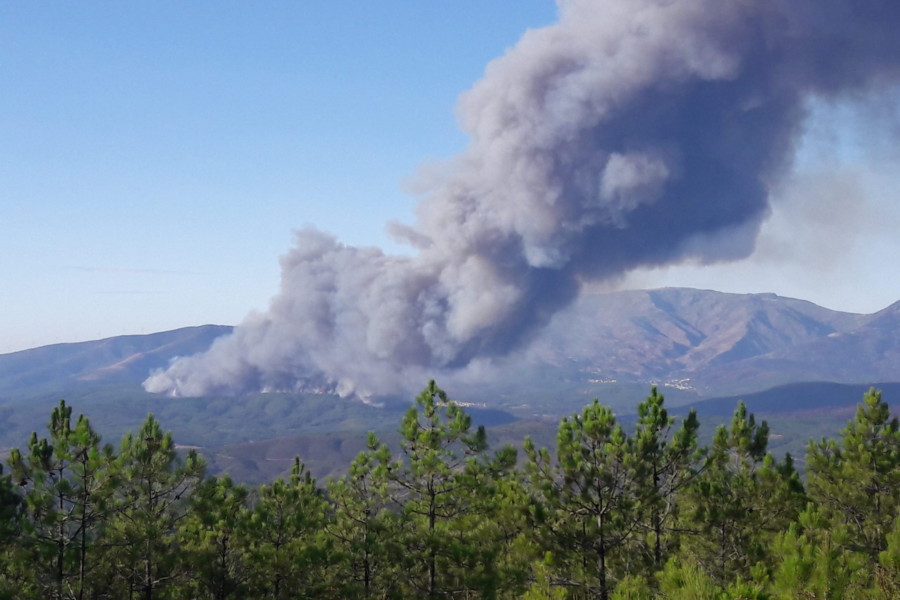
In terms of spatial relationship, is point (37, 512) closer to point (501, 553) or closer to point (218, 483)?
point (218, 483)

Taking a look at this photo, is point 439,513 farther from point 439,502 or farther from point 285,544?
point 285,544

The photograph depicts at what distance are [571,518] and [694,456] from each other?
210 inches

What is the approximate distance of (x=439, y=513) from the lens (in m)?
28.4

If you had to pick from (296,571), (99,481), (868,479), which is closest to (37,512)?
(99,481)

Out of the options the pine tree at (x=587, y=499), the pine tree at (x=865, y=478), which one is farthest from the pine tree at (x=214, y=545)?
the pine tree at (x=865, y=478)

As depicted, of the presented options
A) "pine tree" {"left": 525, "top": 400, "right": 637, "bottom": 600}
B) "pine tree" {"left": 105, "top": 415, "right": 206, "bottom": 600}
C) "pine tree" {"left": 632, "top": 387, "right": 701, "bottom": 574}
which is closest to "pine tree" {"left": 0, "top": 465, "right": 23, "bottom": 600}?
"pine tree" {"left": 105, "top": 415, "right": 206, "bottom": 600}

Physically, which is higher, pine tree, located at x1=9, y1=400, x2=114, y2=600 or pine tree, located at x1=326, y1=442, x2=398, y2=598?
pine tree, located at x1=9, y1=400, x2=114, y2=600

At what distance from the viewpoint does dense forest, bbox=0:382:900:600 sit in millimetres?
22125

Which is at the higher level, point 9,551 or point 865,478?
point 9,551

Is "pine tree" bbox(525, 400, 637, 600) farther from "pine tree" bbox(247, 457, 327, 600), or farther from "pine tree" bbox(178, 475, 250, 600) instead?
"pine tree" bbox(178, 475, 250, 600)

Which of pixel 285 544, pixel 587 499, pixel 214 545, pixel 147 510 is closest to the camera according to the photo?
pixel 587 499

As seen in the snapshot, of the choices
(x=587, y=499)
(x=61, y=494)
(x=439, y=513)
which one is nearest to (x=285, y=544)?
(x=439, y=513)

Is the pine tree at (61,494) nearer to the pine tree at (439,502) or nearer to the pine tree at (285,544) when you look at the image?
the pine tree at (285,544)

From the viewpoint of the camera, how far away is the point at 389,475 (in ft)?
91.2
